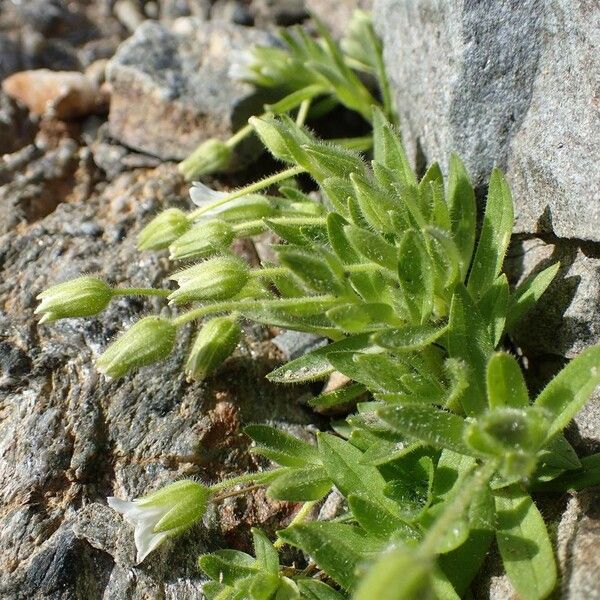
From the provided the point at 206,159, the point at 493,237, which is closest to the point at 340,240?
the point at 493,237

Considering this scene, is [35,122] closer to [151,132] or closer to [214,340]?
[151,132]

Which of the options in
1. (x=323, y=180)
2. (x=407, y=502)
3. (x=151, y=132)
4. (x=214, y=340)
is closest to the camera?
(x=407, y=502)

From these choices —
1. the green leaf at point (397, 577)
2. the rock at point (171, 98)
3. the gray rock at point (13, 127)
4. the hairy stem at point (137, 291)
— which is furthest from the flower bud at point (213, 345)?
the gray rock at point (13, 127)

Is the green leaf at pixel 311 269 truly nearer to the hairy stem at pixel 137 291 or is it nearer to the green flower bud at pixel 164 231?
the hairy stem at pixel 137 291

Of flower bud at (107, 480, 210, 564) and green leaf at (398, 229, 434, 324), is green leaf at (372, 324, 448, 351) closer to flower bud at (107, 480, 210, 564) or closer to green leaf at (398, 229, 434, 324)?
green leaf at (398, 229, 434, 324)

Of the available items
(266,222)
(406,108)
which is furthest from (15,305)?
(406,108)

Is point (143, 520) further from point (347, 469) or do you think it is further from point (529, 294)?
point (529, 294)
